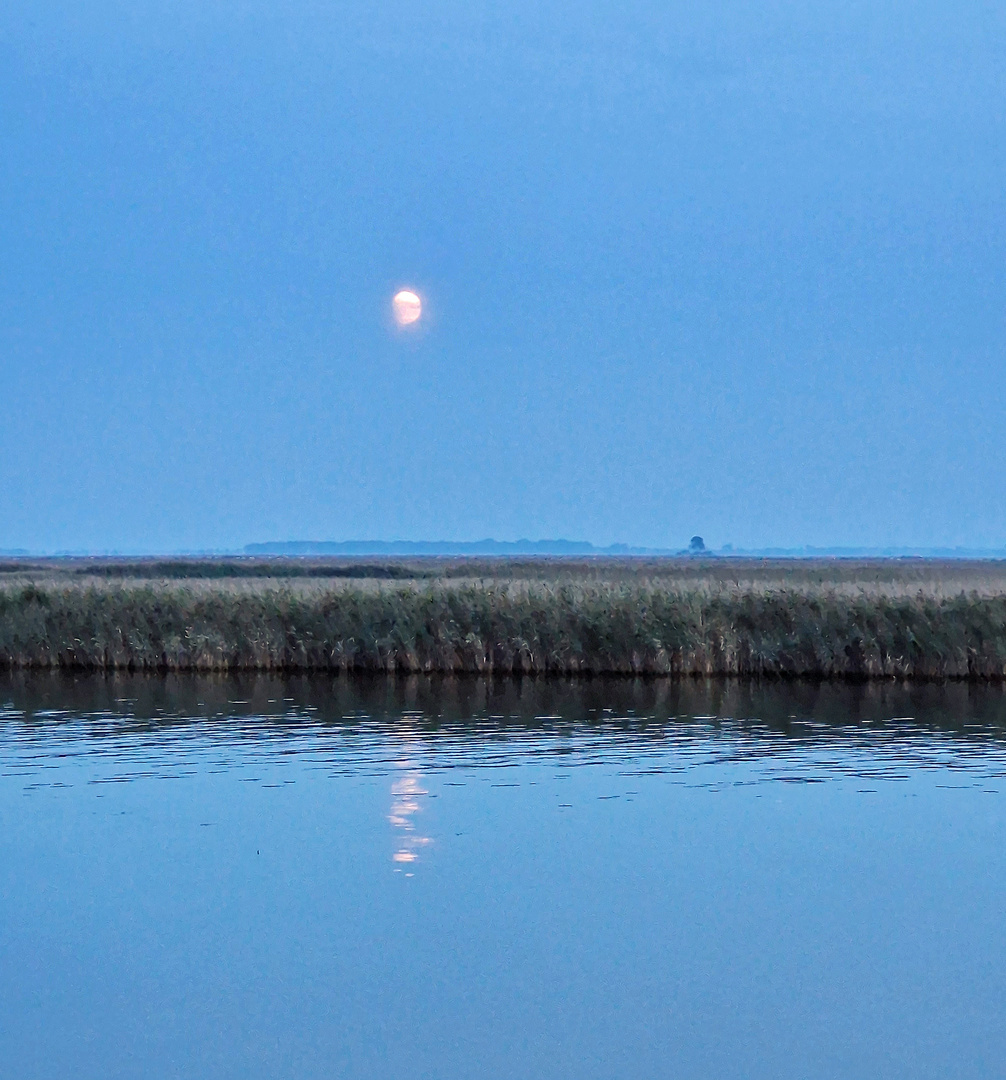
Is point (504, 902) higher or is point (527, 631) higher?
point (527, 631)

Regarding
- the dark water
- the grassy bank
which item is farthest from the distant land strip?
the dark water

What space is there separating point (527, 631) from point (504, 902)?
16.4 metres

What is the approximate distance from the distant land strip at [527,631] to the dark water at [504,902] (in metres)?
6.31

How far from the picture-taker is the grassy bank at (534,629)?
25.6 m

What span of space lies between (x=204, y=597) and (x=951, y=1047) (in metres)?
23.9

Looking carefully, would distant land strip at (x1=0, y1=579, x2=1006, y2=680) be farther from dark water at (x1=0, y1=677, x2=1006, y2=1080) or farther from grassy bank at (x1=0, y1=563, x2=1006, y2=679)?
dark water at (x1=0, y1=677, x2=1006, y2=1080)

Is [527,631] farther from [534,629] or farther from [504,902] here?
[504,902]

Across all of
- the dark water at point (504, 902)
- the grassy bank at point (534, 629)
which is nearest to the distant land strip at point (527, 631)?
the grassy bank at point (534, 629)

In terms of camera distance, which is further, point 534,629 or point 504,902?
point 534,629

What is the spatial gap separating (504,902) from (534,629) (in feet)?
53.7

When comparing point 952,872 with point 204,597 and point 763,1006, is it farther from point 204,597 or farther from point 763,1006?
point 204,597

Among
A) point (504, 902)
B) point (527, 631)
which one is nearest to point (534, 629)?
point (527, 631)

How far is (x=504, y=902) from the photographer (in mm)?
10195

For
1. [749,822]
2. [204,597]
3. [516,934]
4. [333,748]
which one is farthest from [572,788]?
[204,597]
